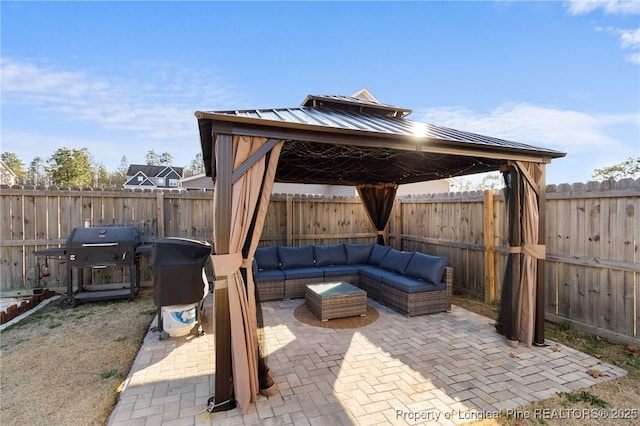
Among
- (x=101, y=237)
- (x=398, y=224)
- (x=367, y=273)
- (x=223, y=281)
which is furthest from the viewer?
(x=398, y=224)

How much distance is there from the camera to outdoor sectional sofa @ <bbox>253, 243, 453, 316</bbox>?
485 centimetres

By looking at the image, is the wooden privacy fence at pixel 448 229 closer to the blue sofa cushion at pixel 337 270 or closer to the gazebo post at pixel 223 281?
the blue sofa cushion at pixel 337 270

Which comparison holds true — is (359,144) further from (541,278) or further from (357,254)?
(357,254)

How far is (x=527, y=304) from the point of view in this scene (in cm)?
376

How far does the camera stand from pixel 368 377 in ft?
9.76

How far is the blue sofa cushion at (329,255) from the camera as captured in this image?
627cm

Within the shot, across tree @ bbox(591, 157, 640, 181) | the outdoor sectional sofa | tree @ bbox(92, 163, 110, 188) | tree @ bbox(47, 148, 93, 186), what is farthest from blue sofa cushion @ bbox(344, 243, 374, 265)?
tree @ bbox(92, 163, 110, 188)

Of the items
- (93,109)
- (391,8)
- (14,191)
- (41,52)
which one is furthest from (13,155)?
(391,8)

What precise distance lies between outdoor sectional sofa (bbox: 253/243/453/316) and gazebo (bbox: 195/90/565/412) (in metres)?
1.04

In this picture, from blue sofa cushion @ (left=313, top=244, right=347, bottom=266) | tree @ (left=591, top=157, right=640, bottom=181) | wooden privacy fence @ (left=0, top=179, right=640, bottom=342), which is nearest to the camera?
wooden privacy fence @ (left=0, top=179, right=640, bottom=342)

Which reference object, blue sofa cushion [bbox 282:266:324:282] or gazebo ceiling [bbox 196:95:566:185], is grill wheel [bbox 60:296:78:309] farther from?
blue sofa cushion [bbox 282:266:324:282]

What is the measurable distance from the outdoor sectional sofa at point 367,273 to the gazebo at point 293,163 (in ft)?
3.42

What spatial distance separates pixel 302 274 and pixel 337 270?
744 mm

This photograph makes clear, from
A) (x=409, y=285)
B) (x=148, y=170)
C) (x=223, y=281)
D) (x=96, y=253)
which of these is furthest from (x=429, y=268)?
(x=148, y=170)
